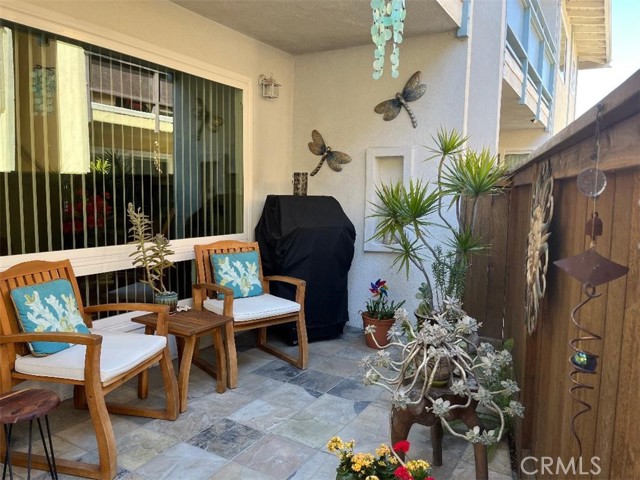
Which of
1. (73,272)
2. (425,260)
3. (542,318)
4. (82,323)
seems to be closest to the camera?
(542,318)

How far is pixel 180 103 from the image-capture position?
3.49m

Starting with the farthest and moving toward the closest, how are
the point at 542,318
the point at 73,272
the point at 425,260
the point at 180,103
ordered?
the point at 425,260 < the point at 180,103 < the point at 73,272 < the point at 542,318

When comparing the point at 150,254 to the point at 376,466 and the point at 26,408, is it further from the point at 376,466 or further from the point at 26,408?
the point at 376,466

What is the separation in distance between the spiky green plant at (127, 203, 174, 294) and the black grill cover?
3.39 feet

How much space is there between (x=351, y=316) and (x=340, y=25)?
273cm

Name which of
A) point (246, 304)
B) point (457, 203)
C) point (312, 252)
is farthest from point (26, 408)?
point (457, 203)

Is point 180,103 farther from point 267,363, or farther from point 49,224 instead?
point 267,363

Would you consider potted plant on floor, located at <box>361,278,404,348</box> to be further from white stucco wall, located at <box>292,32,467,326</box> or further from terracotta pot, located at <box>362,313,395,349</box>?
white stucco wall, located at <box>292,32,467,326</box>

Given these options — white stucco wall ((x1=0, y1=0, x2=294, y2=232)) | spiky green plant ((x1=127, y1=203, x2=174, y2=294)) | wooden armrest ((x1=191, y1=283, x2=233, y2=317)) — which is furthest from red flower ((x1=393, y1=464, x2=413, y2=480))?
white stucco wall ((x1=0, y1=0, x2=294, y2=232))

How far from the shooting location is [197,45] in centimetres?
352

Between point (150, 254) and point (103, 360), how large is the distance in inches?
44.6

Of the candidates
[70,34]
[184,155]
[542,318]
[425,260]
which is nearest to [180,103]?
[184,155]

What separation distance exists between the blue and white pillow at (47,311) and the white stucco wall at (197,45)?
1.53 m

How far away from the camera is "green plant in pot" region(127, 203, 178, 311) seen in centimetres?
298
